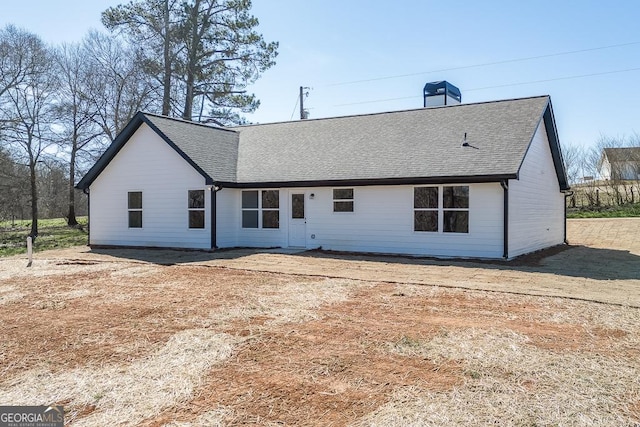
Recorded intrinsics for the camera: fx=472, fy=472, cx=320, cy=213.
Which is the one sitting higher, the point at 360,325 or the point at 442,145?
the point at 442,145

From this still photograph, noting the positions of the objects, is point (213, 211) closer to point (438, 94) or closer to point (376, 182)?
point (376, 182)

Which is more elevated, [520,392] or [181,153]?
[181,153]

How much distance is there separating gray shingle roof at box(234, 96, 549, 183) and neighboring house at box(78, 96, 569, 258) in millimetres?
63

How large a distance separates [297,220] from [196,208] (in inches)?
136

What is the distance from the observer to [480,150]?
45.6ft

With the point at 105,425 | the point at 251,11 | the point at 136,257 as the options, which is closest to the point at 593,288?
the point at 105,425

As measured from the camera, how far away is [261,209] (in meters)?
16.6

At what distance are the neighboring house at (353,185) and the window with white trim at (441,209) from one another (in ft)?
0.10

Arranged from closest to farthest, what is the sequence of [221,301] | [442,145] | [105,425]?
[105,425] → [221,301] → [442,145]

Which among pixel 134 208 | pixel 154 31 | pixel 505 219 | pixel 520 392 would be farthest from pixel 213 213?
pixel 154 31

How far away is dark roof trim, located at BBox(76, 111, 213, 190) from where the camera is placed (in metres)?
15.5

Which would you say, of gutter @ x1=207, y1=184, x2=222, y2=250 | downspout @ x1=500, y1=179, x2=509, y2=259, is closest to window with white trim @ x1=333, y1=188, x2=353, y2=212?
gutter @ x1=207, y1=184, x2=222, y2=250

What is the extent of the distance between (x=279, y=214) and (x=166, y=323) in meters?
9.97

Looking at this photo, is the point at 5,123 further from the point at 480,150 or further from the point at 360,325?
the point at 360,325
